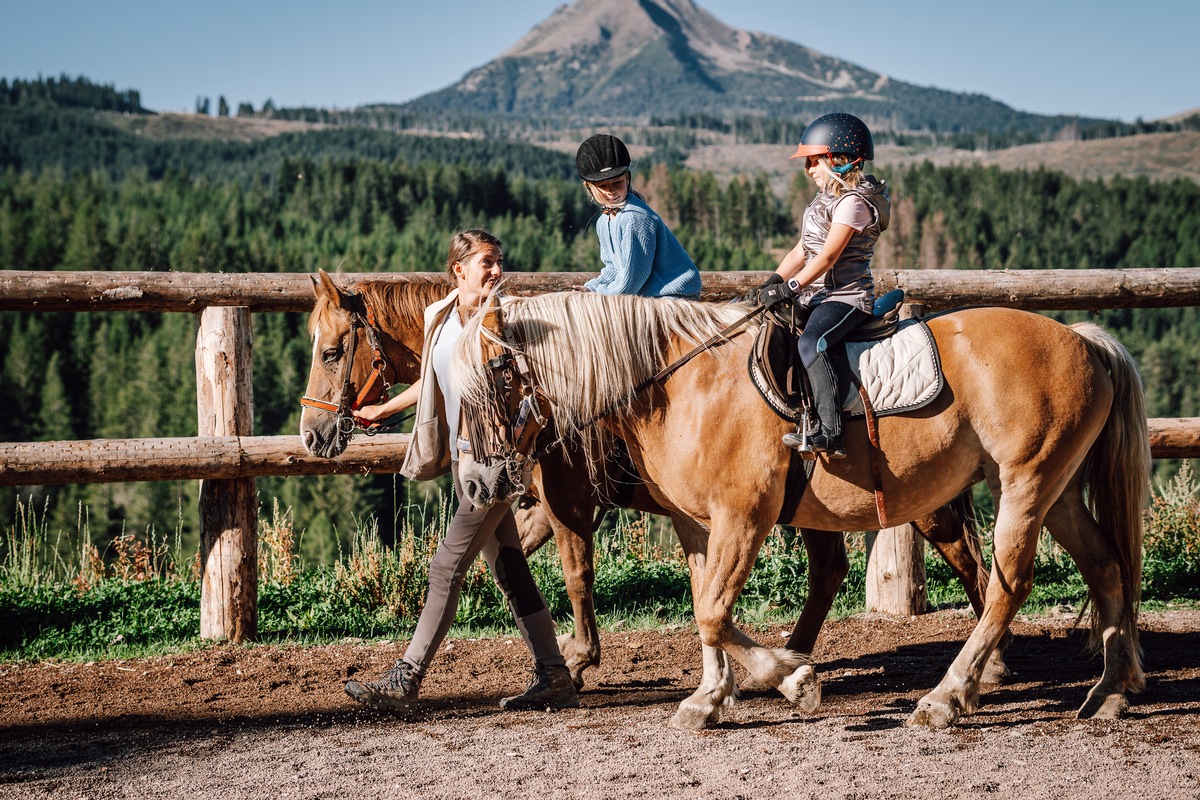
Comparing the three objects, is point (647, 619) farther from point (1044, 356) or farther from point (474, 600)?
point (1044, 356)

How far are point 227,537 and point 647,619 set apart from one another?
2604mm

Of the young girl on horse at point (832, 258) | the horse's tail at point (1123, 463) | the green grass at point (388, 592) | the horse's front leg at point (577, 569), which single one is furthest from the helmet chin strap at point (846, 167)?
the green grass at point (388, 592)

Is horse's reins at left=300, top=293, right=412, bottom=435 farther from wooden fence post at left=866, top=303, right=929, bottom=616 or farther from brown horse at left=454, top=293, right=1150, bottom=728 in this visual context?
wooden fence post at left=866, top=303, right=929, bottom=616

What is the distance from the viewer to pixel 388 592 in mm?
6723

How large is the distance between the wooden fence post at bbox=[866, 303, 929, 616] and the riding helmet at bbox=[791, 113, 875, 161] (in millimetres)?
2436

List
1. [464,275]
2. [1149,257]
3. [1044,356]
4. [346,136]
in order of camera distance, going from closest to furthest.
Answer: [1044,356] → [464,275] → [1149,257] → [346,136]

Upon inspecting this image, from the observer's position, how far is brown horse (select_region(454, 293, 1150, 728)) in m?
4.08

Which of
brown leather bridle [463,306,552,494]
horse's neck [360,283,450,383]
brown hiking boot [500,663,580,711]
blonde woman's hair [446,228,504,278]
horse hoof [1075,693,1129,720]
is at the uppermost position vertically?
blonde woman's hair [446,228,504,278]

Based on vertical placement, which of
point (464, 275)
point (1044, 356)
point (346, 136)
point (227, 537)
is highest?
point (346, 136)

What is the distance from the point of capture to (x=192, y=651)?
587 cm

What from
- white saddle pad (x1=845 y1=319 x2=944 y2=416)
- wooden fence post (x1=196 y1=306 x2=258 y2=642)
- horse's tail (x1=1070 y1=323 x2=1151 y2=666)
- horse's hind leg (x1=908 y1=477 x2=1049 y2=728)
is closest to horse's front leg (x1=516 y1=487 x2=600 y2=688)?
white saddle pad (x1=845 y1=319 x2=944 y2=416)

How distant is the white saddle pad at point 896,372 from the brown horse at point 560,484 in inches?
44.5

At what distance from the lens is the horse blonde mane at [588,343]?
412 cm

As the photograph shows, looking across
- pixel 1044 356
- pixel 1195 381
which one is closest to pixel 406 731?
pixel 1044 356
